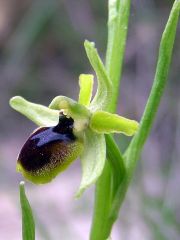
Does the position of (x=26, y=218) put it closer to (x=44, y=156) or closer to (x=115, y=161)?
(x=44, y=156)

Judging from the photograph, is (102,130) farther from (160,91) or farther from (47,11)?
(47,11)

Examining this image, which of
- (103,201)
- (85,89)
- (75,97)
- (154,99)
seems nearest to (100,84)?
(85,89)

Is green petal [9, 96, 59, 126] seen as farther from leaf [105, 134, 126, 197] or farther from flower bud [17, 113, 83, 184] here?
leaf [105, 134, 126, 197]

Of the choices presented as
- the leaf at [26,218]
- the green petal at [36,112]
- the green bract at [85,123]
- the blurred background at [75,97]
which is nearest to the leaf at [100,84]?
the green bract at [85,123]

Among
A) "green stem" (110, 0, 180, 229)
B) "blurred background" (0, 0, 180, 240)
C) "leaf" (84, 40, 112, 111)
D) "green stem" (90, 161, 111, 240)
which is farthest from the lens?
"blurred background" (0, 0, 180, 240)

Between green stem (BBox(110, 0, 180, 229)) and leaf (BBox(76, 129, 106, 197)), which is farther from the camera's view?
green stem (BBox(110, 0, 180, 229))

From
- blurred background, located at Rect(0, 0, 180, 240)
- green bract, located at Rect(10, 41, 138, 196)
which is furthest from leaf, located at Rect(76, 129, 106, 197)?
blurred background, located at Rect(0, 0, 180, 240)
